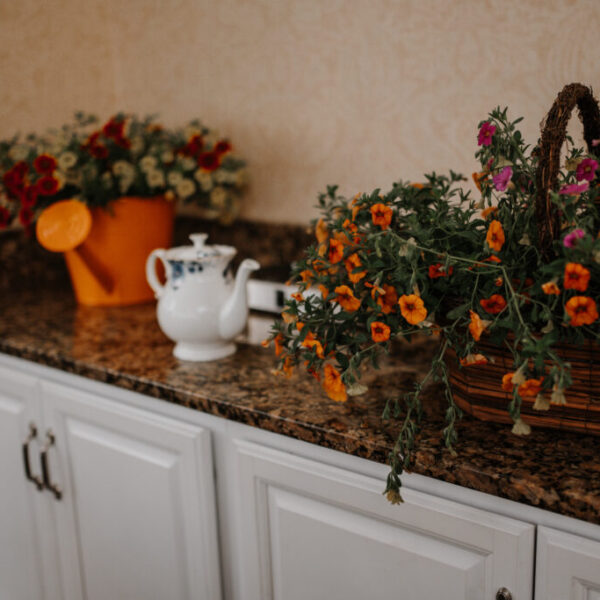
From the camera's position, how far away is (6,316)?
1.55 meters

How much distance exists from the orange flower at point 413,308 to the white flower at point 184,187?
871 millimetres

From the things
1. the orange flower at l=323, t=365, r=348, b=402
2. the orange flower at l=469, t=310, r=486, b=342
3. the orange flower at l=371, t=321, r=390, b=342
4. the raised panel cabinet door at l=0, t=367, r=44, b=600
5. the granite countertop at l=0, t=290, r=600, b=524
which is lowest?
the raised panel cabinet door at l=0, t=367, r=44, b=600

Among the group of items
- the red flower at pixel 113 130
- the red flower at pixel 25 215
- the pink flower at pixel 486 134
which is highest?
the red flower at pixel 113 130

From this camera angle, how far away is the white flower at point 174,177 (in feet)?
5.06

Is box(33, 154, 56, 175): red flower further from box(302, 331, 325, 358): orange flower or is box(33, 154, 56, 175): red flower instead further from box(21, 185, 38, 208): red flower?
box(302, 331, 325, 358): orange flower

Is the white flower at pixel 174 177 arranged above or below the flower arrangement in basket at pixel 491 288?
above

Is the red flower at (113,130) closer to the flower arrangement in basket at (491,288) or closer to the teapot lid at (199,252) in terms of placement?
the teapot lid at (199,252)

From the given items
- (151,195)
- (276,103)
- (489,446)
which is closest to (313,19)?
(276,103)

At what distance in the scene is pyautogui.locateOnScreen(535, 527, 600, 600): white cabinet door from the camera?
0.74m

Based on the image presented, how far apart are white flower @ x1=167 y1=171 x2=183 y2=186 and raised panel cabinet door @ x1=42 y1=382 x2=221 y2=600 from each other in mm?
522

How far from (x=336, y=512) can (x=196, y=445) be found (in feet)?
0.82

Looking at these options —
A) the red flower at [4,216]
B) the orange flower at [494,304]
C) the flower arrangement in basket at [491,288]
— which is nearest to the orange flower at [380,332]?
the flower arrangement in basket at [491,288]

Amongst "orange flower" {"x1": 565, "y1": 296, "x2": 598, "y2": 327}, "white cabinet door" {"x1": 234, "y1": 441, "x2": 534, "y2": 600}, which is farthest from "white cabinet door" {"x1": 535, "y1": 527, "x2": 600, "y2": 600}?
"orange flower" {"x1": 565, "y1": 296, "x2": 598, "y2": 327}

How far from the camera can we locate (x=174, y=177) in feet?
5.06
